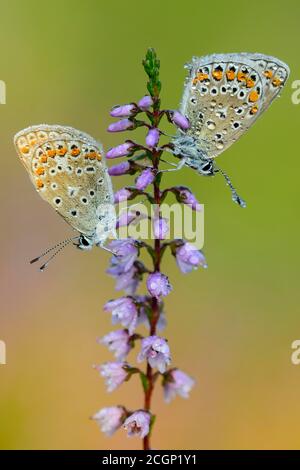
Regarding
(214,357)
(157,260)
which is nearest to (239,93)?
(157,260)

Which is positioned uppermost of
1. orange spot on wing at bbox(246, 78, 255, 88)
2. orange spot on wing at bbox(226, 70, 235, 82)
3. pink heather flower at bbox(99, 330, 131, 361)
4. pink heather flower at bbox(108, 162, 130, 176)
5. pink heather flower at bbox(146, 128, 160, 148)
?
orange spot on wing at bbox(226, 70, 235, 82)

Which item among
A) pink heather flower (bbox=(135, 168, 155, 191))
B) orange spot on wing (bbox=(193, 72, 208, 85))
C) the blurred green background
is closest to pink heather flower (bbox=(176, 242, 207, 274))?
pink heather flower (bbox=(135, 168, 155, 191))

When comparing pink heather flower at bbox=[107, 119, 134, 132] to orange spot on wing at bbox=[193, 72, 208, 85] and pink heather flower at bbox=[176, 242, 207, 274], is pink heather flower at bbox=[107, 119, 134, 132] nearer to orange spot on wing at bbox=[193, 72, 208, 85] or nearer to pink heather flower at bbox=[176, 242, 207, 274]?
orange spot on wing at bbox=[193, 72, 208, 85]

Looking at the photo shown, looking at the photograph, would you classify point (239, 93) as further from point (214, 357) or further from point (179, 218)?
point (214, 357)

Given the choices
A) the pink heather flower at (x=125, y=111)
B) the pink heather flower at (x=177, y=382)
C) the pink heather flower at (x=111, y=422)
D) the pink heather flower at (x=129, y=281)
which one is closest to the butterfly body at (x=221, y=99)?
the pink heather flower at (x=125, y=111)

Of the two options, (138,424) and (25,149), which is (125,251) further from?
(138,424)
